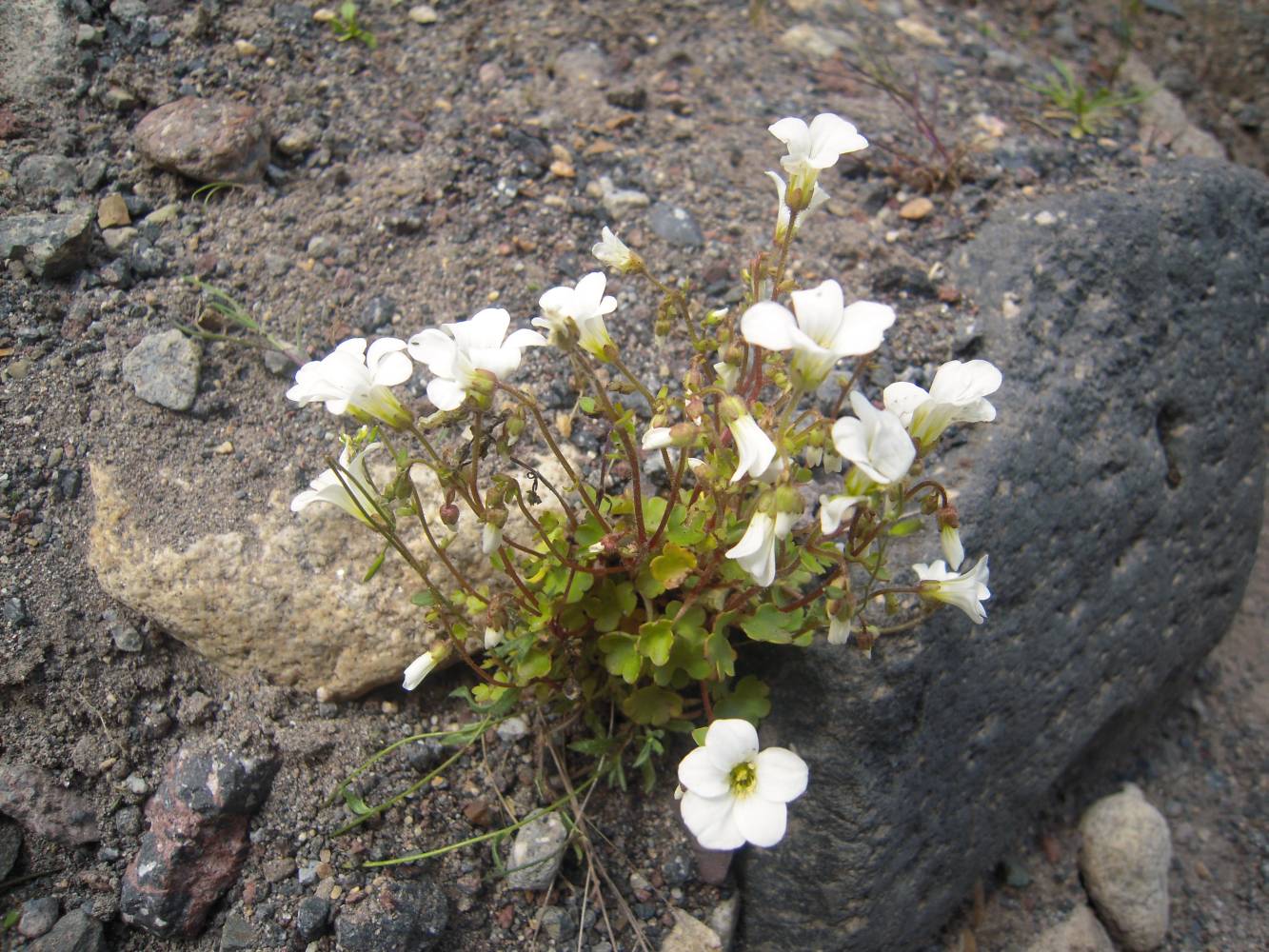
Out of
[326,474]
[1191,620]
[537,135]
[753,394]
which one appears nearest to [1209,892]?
[1191,620]

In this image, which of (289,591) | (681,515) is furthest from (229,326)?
(681,515)

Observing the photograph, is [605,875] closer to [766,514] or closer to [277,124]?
[766,514]

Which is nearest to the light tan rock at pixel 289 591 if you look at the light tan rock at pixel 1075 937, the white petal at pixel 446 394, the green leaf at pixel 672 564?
the green leaf at pixel 672 564

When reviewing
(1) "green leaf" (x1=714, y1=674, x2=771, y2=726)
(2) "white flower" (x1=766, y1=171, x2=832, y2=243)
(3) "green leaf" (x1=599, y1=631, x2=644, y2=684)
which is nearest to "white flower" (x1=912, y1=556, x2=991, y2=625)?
(1) "green leaf" (x1=714, y1=674, x2=771, y2=726)

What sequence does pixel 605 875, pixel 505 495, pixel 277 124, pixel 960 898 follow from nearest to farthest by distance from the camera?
pixel 505 495 → pixel 605 875 → pixel 960 898 → pixel 277 124

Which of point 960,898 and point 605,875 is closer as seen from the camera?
point 605,875

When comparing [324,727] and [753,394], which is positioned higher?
[753,394]
